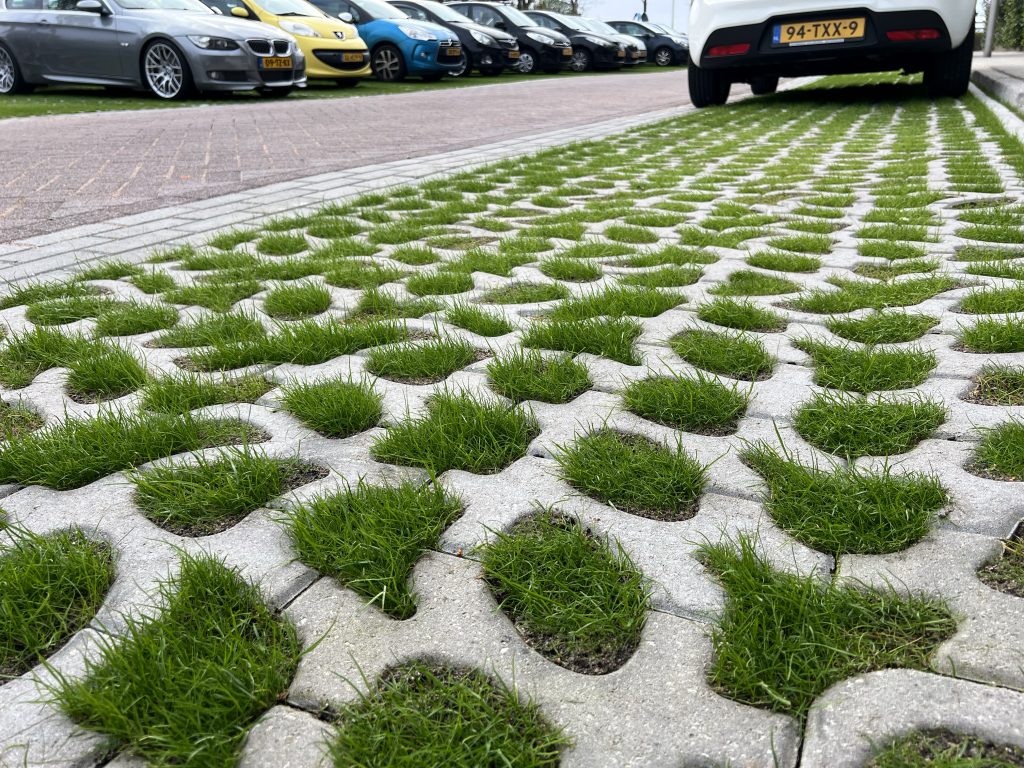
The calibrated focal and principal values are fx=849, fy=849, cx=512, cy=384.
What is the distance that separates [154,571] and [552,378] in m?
1.11

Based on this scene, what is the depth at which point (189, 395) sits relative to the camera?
2.24 m

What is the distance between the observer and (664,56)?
30.2m

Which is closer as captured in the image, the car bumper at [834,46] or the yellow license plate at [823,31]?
the car bumper at [834,46]

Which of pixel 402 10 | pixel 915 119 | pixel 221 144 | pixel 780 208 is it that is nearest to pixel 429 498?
pixel 780 208

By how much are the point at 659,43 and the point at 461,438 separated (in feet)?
102

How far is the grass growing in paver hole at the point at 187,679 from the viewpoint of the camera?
1.15 metres

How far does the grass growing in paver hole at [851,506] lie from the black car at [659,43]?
3060 cm

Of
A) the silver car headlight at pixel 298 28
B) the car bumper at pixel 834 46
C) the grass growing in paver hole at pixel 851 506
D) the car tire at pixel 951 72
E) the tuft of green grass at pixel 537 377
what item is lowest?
the grass growing in paver hole at pixel 851 506

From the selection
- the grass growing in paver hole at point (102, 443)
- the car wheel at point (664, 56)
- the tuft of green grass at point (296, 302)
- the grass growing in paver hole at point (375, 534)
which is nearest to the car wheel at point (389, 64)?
the tuft of green grass at point (296, 302)

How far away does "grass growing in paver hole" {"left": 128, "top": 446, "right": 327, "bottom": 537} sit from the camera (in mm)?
1700

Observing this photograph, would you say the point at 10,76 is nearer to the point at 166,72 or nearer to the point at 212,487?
the point at 166,72

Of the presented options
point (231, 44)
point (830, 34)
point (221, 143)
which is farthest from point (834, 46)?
point (231, 44)

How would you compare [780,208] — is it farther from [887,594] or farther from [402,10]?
[402,10]

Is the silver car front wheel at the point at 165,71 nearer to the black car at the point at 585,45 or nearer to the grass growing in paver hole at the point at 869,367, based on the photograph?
the grass growing in paver hole at the point at 869,367
